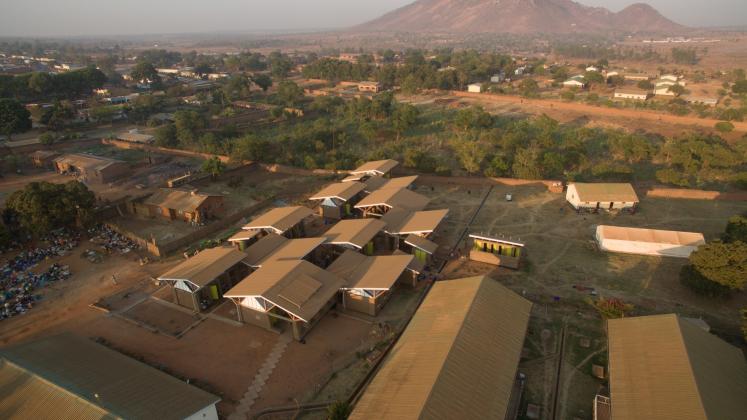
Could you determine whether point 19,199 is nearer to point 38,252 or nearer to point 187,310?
point 38,252

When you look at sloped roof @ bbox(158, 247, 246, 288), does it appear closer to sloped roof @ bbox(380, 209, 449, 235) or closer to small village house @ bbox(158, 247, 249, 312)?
small village house @ bbox(158, 247, 249, 312)

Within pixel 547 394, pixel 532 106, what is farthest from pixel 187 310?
pixel 532 106

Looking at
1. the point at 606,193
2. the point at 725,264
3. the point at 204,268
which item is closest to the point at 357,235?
the point at 204,268

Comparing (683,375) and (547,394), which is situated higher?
(683,375)

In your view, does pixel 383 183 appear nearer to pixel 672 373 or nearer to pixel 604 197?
pixel 604 197

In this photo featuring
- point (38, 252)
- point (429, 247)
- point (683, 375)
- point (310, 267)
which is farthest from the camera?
point (38, 252)

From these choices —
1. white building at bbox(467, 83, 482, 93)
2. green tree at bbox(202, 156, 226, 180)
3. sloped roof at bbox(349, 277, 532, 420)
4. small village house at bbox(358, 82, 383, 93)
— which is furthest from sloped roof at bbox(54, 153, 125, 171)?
white building at bbox(467, 83, 482, 93)

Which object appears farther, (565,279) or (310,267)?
(565,279)
